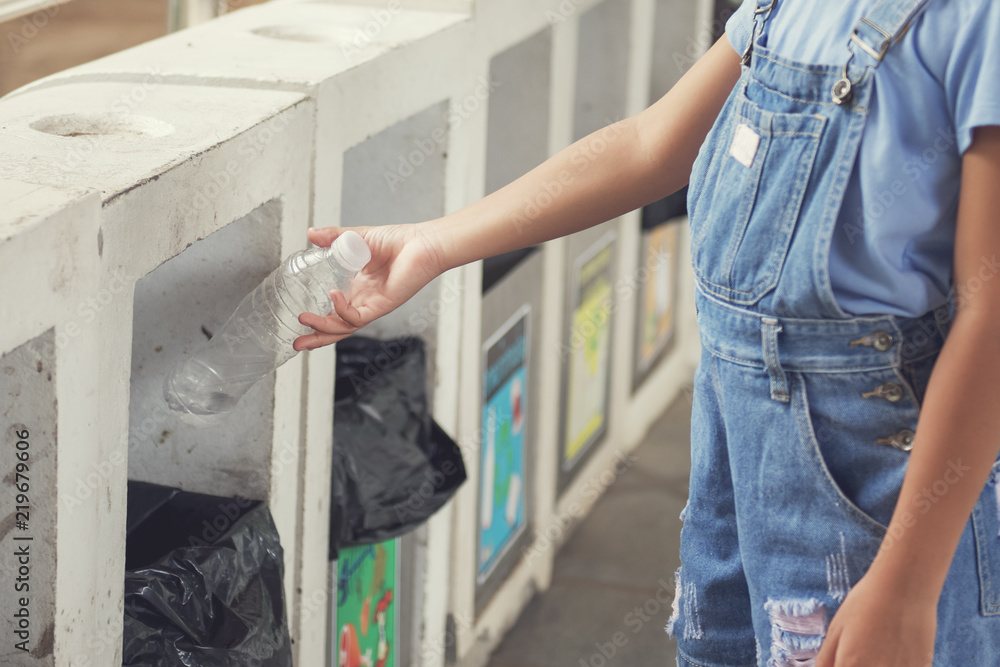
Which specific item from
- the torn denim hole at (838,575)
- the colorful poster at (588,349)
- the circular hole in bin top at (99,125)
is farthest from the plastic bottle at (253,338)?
the colorful poster at (588,349)

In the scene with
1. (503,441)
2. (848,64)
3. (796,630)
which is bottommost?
(503,441)

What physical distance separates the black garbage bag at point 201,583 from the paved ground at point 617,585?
1528mm

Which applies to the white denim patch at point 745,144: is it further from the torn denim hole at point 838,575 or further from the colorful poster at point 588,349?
the colorful poster at point 588,349

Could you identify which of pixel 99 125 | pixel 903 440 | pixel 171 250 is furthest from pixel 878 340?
pixel 99 125

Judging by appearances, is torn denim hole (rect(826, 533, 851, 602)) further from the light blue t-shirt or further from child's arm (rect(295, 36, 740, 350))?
child's arm (rect(295, 36, 740, 350))

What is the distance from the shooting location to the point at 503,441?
2.99 meters

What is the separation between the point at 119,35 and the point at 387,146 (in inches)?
151

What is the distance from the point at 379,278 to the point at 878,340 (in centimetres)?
74

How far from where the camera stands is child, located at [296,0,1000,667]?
3.57 ft

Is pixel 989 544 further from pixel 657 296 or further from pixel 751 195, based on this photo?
pixel 657 296

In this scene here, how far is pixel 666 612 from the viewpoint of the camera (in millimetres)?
3230

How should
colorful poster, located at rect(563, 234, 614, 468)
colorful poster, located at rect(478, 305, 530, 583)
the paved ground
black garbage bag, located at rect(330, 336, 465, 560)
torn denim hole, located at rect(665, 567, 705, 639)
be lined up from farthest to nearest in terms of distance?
1. colorful poster, located at rect(563, 234, 614, 468)
2. the paved ground
3. colorful poster, located at rect(478, 305, 530, 583)
4. black garbage bag, located at rect(330, 336, 465, 560)
5. torn denim hole, located at rect(665, 567, 705, 639)

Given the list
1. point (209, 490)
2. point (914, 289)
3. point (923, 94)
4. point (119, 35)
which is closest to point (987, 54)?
point (923, 94)

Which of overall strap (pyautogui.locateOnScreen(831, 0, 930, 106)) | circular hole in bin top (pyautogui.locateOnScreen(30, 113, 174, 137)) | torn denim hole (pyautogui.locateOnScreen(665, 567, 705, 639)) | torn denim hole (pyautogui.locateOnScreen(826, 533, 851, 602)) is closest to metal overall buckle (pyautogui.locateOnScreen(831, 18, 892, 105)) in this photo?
overall strap (pyautogui.locateOnScreen(831, 0, 930, 106))
